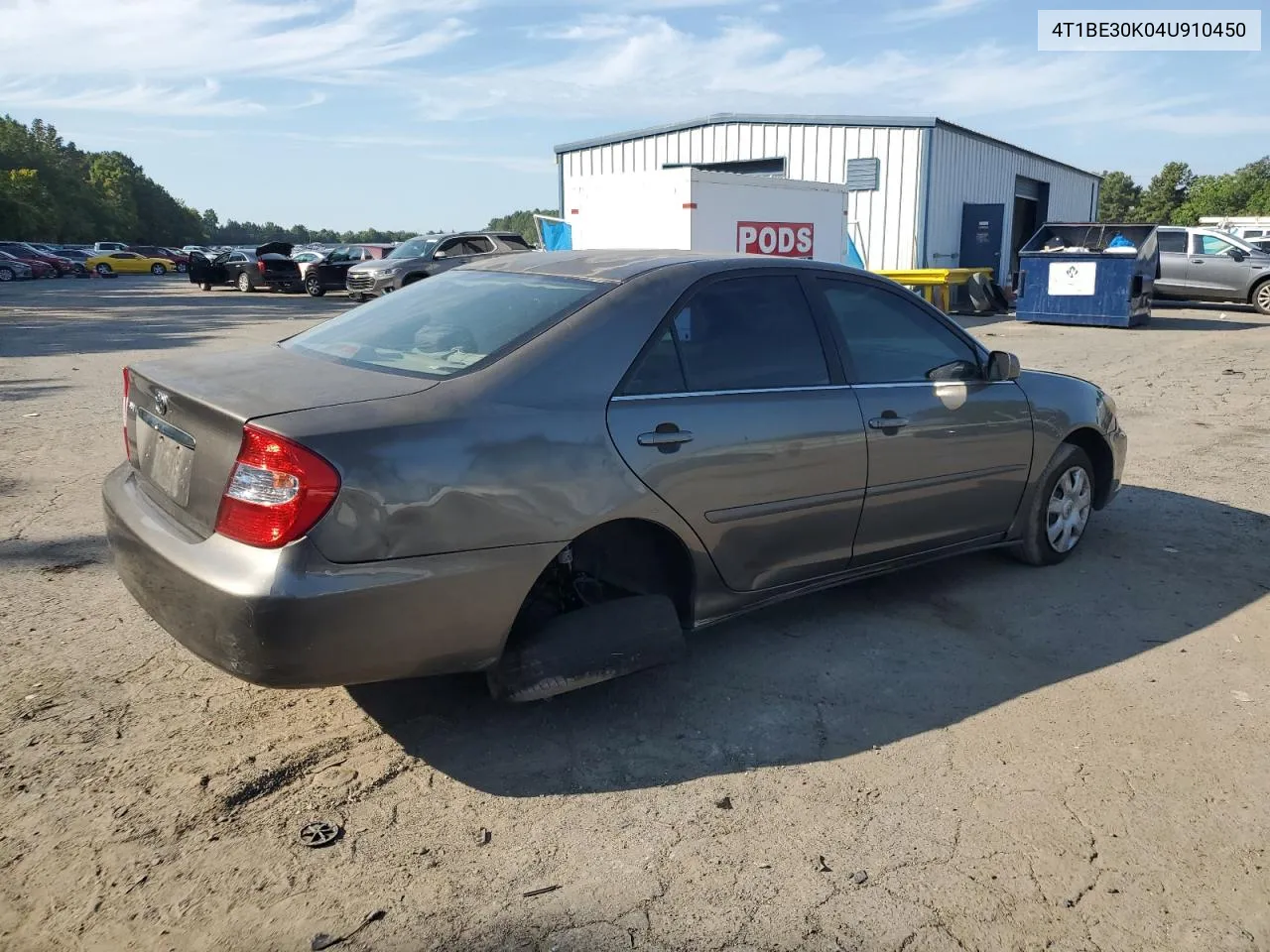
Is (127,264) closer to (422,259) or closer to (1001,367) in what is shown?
(422,259)

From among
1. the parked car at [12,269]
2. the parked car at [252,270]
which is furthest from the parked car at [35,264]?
the parked car at [252,270]

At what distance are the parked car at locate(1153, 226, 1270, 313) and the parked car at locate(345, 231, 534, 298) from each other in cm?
1432

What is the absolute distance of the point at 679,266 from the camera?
12.1ft

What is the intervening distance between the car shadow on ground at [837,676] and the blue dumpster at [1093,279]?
1328 centimetres

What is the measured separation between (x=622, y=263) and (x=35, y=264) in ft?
158

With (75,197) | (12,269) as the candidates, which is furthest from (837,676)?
(75,197)

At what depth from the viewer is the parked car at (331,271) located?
27891 mm

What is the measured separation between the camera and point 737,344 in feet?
12.2

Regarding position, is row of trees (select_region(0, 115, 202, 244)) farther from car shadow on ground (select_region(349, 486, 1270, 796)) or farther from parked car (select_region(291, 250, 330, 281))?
car shadow on ground (select_region(349, 486, 1270, 796))

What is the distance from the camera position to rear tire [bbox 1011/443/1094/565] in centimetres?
486

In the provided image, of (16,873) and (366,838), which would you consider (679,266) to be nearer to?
(366,838)

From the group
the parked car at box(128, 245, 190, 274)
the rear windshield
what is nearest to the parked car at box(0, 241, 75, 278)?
the parked car at box(128, 245, 190, 274)

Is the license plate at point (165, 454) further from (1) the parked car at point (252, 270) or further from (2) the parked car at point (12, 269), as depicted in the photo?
(2) the parked car at point (12, 269)

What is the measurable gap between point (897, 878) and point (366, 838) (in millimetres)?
1457
